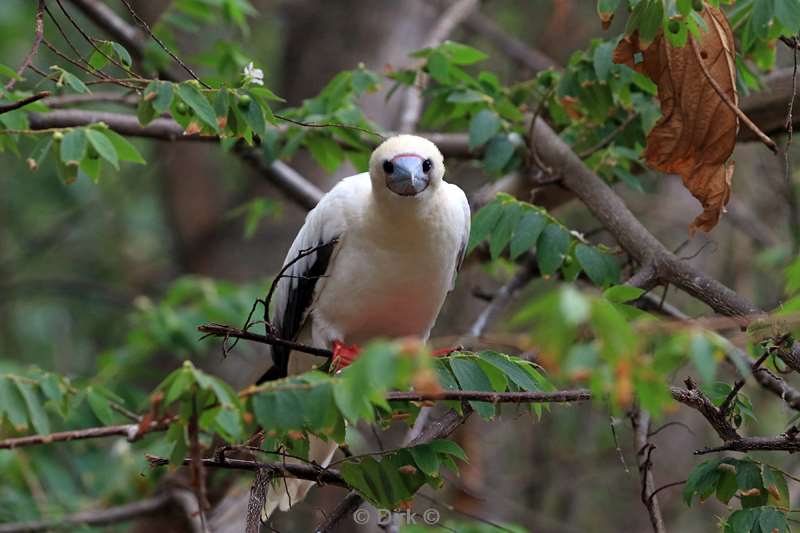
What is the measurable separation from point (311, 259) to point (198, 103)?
987mm

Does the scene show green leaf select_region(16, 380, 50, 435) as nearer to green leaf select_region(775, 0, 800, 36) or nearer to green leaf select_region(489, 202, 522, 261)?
green leaf select_region(489, 202, 522, 261)

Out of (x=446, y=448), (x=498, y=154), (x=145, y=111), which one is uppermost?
(x=145, y=111)

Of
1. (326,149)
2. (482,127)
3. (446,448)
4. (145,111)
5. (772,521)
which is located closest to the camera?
(772,521)

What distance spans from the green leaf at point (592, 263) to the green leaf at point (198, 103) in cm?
160

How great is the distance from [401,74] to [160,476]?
2.95 meters

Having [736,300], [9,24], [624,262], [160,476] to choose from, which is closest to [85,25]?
[9,24]

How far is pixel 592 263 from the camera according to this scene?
401 cm

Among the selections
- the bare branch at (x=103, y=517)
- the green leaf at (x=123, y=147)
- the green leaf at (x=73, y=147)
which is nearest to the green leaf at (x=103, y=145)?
the green leaf at (x=73, y=147)

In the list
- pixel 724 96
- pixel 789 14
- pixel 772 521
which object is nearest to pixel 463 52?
pixel 724 96

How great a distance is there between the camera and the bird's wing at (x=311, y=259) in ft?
12.8

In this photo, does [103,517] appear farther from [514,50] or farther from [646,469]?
[514,50]

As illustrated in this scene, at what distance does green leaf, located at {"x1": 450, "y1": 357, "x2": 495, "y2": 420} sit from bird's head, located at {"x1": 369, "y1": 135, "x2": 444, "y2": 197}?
78 centimetres

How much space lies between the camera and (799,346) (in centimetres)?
323

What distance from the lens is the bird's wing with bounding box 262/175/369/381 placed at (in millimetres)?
3891
